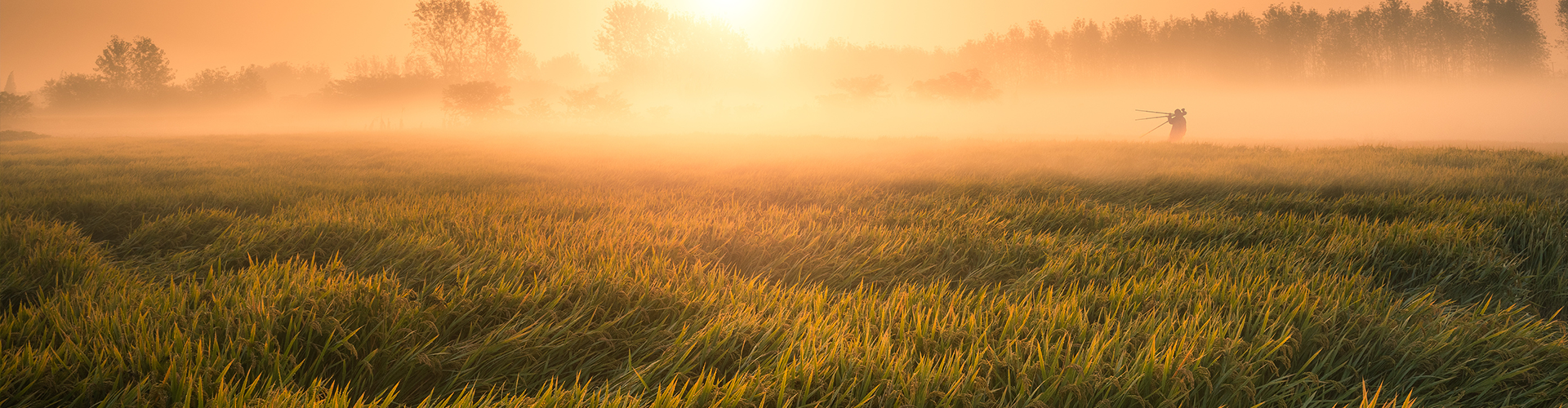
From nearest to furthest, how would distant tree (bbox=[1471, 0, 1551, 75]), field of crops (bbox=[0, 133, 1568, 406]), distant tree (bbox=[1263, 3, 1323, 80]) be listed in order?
field of crops (bbox=[0, 133, 1568, 406])
distant tree (bbox=[1471, 0, 1551, 75])
distant tree (bbox=[1263, 3, 1323, 80])

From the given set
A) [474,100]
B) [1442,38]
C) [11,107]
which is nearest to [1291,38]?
[1442,38]

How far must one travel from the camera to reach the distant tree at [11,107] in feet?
131

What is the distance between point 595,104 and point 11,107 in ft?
122

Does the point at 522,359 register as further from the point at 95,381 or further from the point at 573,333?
the point at 95,381

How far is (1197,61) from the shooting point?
75.2m

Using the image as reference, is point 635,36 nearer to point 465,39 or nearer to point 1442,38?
point 465,39

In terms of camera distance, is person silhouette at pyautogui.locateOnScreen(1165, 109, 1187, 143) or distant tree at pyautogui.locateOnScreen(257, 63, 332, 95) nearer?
person silhouette at pyautogui.locateOnScreen(1165, 109, 1187, 143)

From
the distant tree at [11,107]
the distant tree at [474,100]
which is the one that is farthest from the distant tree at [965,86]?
the distant tree at [11,107]

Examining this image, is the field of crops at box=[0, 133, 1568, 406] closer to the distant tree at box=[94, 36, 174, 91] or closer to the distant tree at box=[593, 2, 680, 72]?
the distant tree at box=[593, 2, 680, 72]

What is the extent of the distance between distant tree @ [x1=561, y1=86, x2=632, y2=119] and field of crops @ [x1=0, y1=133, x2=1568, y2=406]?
137 ft

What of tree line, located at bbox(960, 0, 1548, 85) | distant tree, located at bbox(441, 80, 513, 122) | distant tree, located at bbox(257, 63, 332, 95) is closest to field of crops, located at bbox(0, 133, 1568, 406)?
distant tree, located at bbox(441, 80, 513, 122)

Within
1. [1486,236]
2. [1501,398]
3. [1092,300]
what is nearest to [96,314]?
[1092,300]

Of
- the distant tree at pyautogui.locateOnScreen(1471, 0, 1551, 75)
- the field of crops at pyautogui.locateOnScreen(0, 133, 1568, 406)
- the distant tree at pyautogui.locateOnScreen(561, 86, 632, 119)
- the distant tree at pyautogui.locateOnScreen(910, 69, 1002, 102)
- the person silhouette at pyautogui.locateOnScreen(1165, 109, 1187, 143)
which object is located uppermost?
the distant tree at pyautogui.locateOnScreen(1471, 0, 1551, 75)

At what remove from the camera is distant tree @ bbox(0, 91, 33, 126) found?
40.0 metres
